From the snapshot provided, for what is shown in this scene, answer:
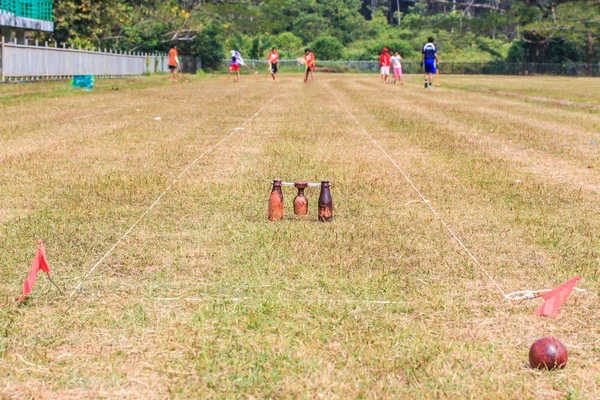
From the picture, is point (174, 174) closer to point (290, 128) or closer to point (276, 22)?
point (290, 128)

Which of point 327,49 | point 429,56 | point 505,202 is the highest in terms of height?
point 327,49

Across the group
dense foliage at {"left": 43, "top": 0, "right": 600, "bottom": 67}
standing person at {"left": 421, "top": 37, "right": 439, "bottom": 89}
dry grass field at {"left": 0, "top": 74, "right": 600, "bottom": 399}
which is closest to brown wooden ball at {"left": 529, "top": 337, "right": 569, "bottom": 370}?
dry grass field at {"left": 0, "top": 74, "right": 600, "bottom": 399}

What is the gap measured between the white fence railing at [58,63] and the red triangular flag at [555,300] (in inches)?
1108

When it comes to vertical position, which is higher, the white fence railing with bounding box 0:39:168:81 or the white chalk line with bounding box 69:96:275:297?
the white fence railing with bounding box 0:39:168:81

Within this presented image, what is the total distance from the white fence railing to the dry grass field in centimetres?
1948

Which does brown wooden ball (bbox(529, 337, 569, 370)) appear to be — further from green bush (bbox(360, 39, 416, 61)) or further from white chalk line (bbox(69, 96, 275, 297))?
green bush (bbox(360, 39, 416, 61))

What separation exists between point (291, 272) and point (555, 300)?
1.72 meters

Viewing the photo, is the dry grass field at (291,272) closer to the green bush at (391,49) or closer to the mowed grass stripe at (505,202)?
the mowed grass stripe at (505,202)

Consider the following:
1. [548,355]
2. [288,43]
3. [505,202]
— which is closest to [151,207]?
[505,202]

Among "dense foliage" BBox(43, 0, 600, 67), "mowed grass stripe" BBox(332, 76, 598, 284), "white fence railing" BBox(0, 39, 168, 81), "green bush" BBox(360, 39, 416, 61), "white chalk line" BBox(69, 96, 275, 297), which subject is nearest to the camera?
"white chalk line" BBox(69, 96, 275, 297)

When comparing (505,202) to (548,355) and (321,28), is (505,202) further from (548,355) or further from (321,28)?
(321,28)

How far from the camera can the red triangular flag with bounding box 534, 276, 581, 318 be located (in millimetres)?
4832

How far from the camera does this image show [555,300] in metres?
4.88

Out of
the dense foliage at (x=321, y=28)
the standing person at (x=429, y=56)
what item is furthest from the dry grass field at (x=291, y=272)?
the dense foliage at (x=321, y=28)
